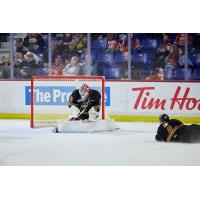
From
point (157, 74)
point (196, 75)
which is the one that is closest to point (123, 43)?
point (157, 74)

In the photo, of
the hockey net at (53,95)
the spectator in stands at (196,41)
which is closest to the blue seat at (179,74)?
the spectator in stands at (196,41)

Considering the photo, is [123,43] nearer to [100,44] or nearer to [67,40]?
[100,44]

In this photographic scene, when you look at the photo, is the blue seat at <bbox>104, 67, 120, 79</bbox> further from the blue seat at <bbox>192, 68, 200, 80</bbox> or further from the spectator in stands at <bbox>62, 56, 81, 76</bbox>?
the blue seat at <bbox>192, 68, 200, 80</bbox>

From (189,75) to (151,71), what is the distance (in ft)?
0.83

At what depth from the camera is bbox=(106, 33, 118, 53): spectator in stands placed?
3801mm

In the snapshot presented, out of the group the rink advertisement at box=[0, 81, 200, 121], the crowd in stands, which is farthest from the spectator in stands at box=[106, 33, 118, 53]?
the rink advertisement at box=[0, 81, 200, 121]

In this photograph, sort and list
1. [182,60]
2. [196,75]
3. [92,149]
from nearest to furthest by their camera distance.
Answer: [92,149] → [196,75] → [182,60]

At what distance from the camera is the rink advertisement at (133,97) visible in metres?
3.68

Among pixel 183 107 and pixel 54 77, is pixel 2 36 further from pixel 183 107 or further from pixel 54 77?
pixel 183 107

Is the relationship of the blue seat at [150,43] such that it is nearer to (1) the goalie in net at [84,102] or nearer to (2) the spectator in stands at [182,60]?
(2) the spectator in stands at [182,60]

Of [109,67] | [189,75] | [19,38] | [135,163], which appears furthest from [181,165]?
[19,38]

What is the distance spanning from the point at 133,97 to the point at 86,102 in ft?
1.11

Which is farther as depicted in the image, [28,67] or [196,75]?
[28,67]

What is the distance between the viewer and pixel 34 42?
3.82 m
